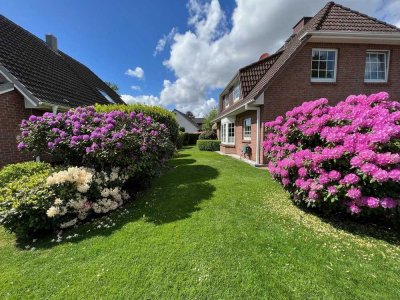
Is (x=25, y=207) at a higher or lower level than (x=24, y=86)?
lower

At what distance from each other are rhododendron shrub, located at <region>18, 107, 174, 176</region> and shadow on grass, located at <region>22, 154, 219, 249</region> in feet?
2.86

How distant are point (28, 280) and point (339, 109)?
6539 millimetres

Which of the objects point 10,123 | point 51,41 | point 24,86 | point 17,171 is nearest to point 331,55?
point 24,86

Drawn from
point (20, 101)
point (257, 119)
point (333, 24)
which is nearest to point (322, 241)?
point (257, 119)

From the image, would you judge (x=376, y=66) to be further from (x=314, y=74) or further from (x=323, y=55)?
(x=314, y=74)

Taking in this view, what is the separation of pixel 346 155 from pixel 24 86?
30.2 ft

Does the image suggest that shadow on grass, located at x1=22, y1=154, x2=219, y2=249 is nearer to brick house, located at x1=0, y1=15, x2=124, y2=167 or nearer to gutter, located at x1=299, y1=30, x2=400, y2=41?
brick house, located at x1=0, y1=15, x2=124, y2=167

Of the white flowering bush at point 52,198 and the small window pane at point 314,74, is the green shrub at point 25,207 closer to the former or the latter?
the white flowering bush at point 52,198

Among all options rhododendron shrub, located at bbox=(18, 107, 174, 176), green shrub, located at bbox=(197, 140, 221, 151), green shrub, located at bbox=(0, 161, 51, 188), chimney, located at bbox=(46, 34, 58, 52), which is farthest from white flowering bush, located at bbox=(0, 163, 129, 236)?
green shrub, located at bbox=(197, 140, 221, 151)

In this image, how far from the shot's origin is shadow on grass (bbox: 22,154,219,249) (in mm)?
4092

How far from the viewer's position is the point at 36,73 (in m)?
8.47

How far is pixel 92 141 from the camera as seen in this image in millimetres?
5137

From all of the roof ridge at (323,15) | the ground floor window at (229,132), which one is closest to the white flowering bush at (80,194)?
the roof ridge at (323,15)

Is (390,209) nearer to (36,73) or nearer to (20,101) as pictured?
(20,101)
